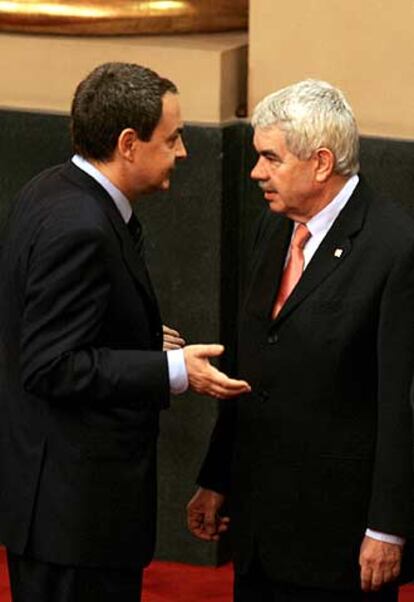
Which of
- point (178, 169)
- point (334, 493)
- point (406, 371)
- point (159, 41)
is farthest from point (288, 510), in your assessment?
point (159, 41)

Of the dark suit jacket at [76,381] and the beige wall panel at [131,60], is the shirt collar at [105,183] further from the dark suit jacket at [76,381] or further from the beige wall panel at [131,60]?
Result: the beige wall panel at [131,60]

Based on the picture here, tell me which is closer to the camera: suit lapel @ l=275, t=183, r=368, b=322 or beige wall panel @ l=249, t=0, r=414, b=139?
suit lapel @ l=275, t=183, r=368, b=322

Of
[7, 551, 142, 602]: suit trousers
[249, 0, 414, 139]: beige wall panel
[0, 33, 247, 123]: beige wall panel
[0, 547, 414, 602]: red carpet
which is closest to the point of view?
[7, 551, 142, 602]: suit trousers

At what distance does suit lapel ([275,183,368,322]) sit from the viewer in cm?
369

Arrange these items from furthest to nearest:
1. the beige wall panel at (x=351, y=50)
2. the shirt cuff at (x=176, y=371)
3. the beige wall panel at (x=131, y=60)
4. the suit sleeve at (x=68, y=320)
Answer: the beige wall panel at (x=131, y=60), the beige wall panel at (x=351, y=50), the shirt cuff at (x=176, y=371), the suit sleeve at (x=68, y=320)

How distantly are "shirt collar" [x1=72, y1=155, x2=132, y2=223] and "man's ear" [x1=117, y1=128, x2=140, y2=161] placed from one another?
6cm

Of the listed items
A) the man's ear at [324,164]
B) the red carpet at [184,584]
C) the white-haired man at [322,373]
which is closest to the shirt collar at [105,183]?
the white-haired man at [322,373]

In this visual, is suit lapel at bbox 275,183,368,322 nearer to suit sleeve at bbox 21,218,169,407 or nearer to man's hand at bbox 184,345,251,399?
man's hand at bbox 184,345,251,399

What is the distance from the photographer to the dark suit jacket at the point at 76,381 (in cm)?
350

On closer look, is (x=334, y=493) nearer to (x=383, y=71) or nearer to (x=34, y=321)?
(x=34, y=321)

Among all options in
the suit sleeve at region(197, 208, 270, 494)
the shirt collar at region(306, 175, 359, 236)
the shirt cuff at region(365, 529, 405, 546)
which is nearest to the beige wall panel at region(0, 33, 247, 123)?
the suit sleeve at region(197, 208, 270, 494)

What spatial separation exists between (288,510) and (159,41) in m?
1.92

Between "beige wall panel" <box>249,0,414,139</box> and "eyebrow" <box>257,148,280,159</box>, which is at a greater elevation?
"beige wall panel" <box>249,0,414,139</box>

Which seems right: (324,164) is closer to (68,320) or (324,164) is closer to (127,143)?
(127,143)
